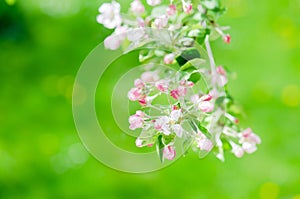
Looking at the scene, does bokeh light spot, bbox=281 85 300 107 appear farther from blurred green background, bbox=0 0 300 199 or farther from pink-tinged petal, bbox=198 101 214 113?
pink-tinged petal, bbox=198 101 214 113

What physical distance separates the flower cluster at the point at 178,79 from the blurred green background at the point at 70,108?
126cm

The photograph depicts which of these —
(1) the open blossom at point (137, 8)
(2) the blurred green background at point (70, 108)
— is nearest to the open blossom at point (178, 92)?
(1) the open blossom at point (137, 8)

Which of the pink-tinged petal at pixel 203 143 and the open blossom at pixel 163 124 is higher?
the open blossom at pixel 163 124

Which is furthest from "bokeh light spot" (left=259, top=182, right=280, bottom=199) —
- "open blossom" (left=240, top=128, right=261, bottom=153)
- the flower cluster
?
"open blossom" (left=240, top=128, right=261, bottom=153)

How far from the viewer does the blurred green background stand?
2.32 meters

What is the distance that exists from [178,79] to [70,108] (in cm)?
171

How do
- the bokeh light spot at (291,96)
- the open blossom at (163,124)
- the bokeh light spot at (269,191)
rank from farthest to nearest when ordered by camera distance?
the bokeh light spot at (291,96) < the bokeh light spot at (269,191) < the open blossom at (163,124)

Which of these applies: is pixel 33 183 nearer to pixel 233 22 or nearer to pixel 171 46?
pixel 233 22

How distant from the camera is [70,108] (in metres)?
2.55

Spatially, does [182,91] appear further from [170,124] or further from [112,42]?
[112,42]

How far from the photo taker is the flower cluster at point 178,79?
0.84m

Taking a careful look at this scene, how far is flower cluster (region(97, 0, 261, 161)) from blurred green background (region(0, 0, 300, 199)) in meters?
1.26

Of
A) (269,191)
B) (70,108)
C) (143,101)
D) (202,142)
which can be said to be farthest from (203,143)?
(70,108)

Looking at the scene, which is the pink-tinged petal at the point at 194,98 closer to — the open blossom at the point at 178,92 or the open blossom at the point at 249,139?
the open blossom at the point at 178,92
